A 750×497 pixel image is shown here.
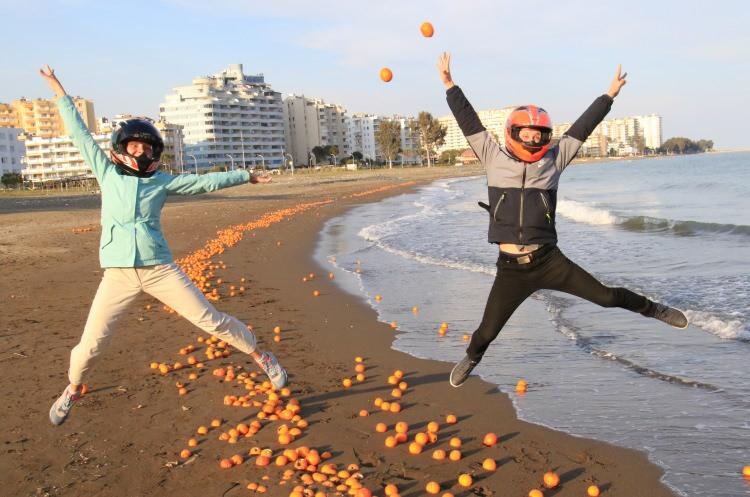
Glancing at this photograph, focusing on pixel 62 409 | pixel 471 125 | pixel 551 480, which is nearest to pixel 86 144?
pixel 62 409

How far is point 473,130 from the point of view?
5.37m

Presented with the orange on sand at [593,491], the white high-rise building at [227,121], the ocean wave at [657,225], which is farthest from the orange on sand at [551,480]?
the white high-rise building at [227,121]

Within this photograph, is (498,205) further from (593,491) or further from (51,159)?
(51,159)

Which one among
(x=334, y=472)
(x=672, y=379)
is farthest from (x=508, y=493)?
(x=672, y=379)

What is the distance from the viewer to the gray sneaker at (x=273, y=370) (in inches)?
237

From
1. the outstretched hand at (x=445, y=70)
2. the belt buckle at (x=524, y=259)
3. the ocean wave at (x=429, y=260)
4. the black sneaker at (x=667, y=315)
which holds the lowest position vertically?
the ocean wave at (x=429, y=260)

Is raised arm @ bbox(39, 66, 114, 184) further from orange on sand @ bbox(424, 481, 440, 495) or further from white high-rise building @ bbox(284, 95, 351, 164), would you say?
white high-rise building @ bbox(284, 95, 351, 164)

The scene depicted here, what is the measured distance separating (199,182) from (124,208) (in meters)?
0.67

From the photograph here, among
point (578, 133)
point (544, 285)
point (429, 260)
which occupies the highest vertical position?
point (578, 133)

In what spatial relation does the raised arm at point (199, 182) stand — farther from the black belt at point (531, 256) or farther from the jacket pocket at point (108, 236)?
the black belt at point (531, 256)

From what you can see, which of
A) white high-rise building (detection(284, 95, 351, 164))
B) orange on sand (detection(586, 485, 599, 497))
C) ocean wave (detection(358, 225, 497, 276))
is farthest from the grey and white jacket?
white high-rise building (detection(284, 95, 351, 164))

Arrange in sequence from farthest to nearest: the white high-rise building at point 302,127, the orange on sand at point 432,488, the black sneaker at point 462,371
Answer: the white high-rise building at point 302,127 → the black sneaker at point 462,371 → the orange on sand at point 432,488

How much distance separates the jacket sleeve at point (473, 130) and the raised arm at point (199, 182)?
1917mm

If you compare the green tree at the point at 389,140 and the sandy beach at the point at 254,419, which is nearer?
the sandy beach at the point at 254,419
